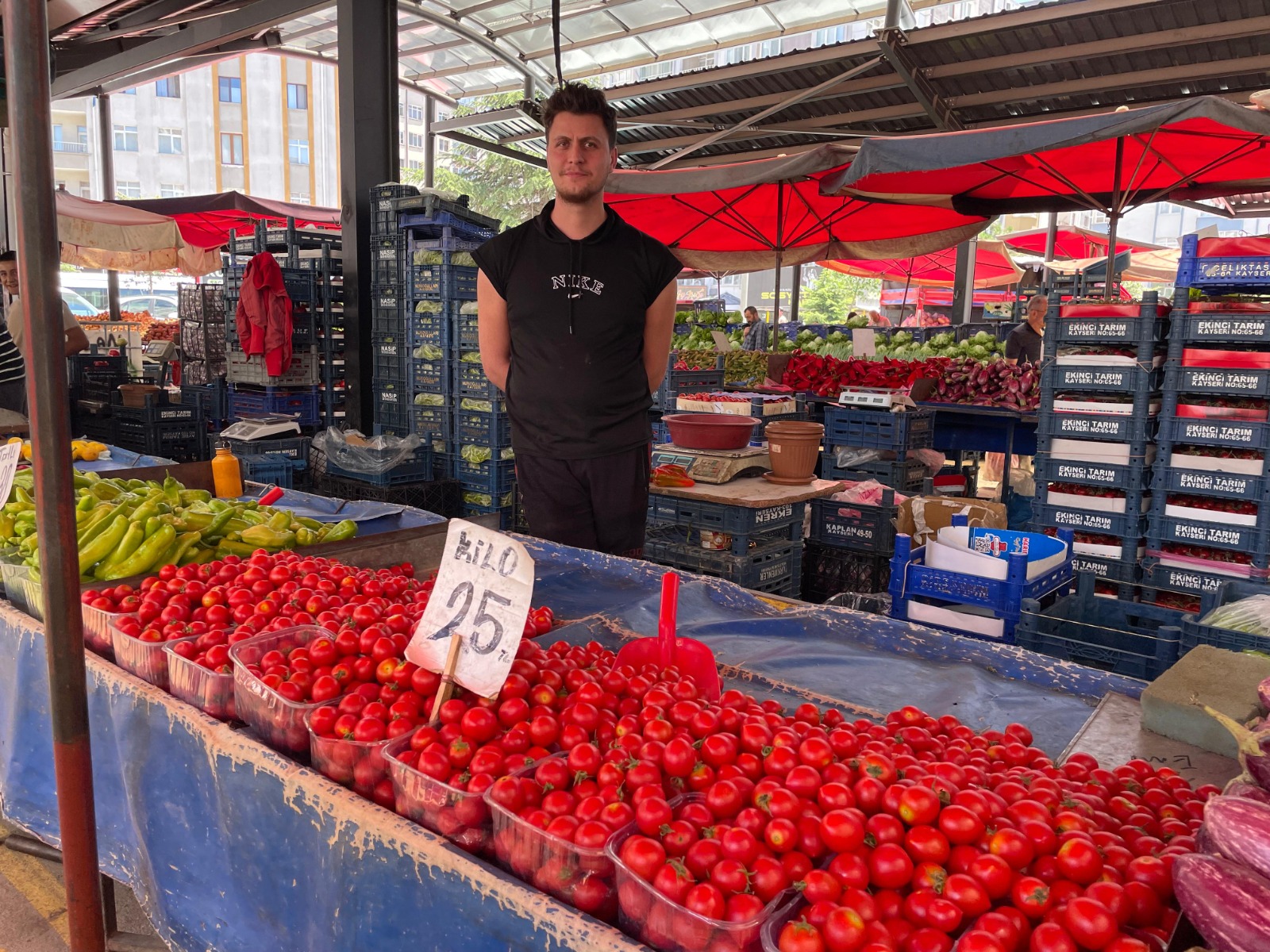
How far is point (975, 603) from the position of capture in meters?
3.26

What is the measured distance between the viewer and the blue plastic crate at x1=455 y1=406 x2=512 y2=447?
23.7 feet

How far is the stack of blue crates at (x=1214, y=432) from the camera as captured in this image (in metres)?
4.38

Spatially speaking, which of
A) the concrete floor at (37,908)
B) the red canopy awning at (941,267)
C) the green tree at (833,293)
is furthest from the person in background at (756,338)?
the green tree at (833,293)

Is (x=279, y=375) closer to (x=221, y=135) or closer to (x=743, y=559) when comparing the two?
(x=743, y=559)

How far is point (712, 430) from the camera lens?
4520 millimetres

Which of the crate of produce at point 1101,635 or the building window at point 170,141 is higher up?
the building window at point 170,141

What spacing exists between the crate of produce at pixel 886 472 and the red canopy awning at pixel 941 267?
12.0 meters

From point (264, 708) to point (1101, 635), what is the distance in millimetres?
2602

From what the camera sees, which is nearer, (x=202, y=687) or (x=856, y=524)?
(x=202, y=687)

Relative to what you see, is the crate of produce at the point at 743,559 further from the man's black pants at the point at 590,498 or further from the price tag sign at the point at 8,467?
the price tag sign at the point at 8,467

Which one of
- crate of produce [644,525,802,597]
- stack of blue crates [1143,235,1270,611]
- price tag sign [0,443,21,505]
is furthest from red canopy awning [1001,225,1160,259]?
price tag sign [0,443,21,505]

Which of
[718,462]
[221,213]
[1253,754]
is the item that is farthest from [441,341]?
[221,213]

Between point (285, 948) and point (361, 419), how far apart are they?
7390 millimetres

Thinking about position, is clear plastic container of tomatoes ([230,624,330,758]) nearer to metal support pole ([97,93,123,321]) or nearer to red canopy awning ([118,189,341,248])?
red canopy awning ([118,189,341,248])
